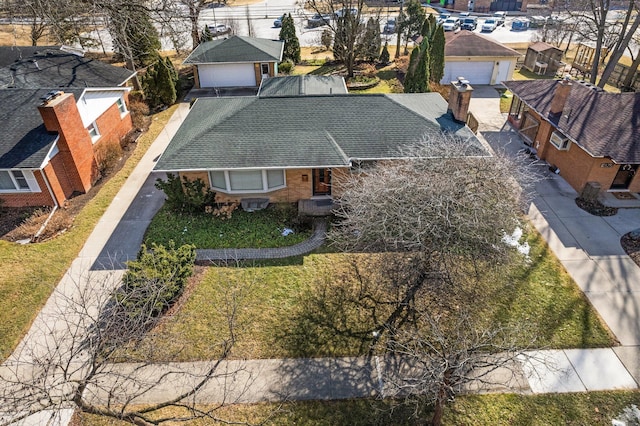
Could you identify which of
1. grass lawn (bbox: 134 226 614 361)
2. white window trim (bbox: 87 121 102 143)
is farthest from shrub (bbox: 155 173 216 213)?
white window trim (bbox: 87 121 102 143)

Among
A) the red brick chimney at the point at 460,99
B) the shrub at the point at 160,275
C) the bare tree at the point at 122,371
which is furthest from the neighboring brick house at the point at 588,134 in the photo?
the shrub at the point at 160,275

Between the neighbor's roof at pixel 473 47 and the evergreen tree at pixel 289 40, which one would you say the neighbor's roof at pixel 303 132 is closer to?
the neighbor's roof at pixel 473 47

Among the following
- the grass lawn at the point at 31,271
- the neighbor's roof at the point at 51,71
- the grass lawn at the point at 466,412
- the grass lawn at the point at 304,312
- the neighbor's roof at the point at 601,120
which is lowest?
the grass lawn at the point at 466,412

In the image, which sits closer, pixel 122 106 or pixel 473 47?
pixel 122 106

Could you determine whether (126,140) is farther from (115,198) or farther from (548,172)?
(548,172)

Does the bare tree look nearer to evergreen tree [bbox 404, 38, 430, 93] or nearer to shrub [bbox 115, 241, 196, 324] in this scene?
shrub [bbox 115, 241, 196, 324]

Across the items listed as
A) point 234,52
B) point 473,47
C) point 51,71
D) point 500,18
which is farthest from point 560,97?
point 500,18

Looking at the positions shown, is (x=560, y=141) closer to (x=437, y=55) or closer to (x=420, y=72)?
(x=420, y=72)
